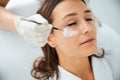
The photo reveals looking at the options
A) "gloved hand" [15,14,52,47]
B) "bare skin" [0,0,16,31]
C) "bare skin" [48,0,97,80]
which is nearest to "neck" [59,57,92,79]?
"bare skin" [48,0,97,80]

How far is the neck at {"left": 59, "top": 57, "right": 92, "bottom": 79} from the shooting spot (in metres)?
1.10

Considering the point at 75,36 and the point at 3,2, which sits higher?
the point at 3,2

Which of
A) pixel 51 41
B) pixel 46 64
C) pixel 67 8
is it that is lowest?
pixel 46 64

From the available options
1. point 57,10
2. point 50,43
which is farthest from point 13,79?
point 57,10

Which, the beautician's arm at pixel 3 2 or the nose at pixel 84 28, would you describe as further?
the beautician's arm at pixel 3 2

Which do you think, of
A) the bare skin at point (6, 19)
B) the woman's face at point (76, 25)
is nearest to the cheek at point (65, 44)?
the woman's face at point (76, 25)

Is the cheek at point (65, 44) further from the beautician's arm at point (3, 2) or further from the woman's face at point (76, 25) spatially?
the beautician's arm at point (3, 2)

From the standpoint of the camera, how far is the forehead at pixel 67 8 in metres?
1.02

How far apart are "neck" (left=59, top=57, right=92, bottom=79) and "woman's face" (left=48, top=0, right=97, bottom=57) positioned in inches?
2.1

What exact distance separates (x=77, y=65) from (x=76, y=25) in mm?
176

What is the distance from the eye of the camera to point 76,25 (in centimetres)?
101

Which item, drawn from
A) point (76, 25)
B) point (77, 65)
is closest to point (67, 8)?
point (76, 25)

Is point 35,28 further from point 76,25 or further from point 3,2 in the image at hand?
point 3,2

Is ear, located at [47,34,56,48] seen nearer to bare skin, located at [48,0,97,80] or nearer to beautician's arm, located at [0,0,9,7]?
bare skin, located at [48,0,97,80]
